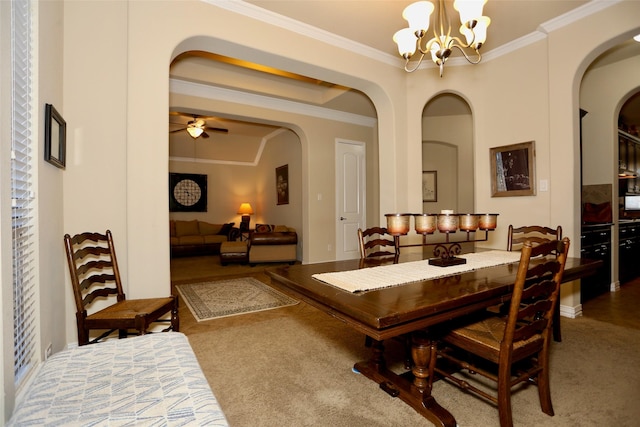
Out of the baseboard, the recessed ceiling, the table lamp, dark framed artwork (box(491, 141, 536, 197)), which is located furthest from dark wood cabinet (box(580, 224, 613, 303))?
the table lamp

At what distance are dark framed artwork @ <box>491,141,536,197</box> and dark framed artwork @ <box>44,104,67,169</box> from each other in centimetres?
376

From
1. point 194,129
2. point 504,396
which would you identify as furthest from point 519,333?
point 194,129

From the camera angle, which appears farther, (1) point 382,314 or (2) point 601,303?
(2) point 601,303

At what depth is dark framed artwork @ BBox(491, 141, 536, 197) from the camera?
10.3 feet

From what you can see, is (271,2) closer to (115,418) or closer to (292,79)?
(292,79)

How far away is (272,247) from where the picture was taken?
5719 mm

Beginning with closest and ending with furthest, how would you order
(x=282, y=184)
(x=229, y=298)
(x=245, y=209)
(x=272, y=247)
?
(x=229, y=298) < (x=272, y=247) < (x=282, y=184) < (x=245, y=209)

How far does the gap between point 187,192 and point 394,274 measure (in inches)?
305

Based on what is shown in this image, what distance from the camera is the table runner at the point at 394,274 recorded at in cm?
145

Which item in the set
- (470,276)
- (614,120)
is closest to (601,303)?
(614,120)

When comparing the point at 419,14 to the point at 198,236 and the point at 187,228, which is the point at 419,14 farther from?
the point at 187,228

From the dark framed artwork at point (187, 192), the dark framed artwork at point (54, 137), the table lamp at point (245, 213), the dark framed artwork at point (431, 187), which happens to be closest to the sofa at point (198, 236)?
the table lamp at point (245, 213)

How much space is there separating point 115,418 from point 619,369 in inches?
105

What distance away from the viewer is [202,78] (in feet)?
13.6
